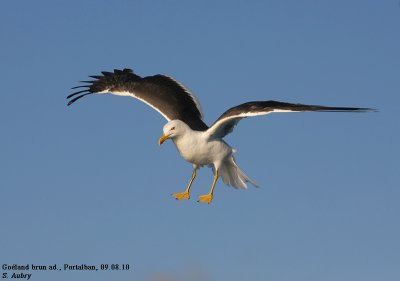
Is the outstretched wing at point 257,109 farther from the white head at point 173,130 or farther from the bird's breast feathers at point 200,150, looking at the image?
the white head at point 173,130

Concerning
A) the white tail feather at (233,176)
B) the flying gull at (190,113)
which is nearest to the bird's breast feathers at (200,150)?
the flying gull at (190,113)

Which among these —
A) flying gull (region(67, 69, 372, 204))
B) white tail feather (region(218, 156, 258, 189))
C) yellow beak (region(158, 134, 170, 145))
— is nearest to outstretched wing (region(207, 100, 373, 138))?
flying gull (region(67, 69, 372, 204))

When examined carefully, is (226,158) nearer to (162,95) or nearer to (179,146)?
(179,146)

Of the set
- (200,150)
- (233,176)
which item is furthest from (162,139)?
(233,176)

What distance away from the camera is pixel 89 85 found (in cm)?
2755

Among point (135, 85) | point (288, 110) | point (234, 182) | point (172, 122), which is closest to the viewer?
point (288, 110)

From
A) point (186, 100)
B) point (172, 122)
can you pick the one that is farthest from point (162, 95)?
point (172, 122)

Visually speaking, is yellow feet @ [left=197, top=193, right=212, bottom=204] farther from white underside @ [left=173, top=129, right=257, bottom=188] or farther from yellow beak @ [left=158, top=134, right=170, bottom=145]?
yellow beak @ [left=158, top=134, right=170, bottom=145]

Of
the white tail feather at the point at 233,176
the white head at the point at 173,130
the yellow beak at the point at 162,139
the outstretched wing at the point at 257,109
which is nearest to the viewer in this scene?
the outstretched wing at the point at 257,109

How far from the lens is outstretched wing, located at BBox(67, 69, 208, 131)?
80.0ft

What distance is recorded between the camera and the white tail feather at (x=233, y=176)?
24.0 m

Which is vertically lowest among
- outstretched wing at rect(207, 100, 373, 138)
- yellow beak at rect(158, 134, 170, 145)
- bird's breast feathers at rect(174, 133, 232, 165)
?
bird's breast feathers at rect(174, 133, 232, 165)

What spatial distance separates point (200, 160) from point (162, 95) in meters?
3.78

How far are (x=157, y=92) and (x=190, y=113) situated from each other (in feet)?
4.49
